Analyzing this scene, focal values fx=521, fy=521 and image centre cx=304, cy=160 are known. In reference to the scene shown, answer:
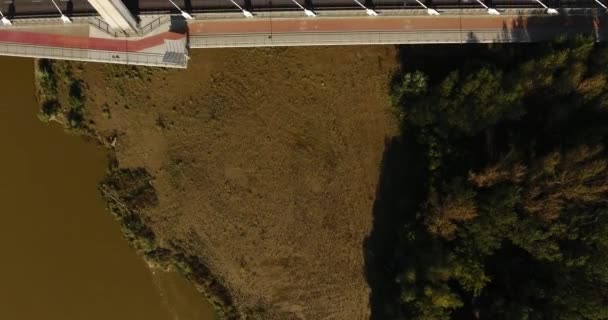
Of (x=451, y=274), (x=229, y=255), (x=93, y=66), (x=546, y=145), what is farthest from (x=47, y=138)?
(x=546, y=145)

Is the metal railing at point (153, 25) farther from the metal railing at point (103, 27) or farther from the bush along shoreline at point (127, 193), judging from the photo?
the bush along shoreline at point (127, 193)

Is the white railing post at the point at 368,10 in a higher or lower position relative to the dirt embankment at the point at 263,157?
higher

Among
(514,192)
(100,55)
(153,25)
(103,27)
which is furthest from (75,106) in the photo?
(514,192)

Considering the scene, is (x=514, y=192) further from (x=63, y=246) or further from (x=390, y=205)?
(x=63, y=246)

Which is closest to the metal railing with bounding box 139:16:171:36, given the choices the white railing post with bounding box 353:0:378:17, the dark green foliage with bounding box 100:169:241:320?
the dark green foliage with bounding box 100:169:241:320

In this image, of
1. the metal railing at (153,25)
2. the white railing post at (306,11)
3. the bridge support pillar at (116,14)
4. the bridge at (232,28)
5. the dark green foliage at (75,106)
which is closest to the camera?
the bridge support pillar at (116,14)

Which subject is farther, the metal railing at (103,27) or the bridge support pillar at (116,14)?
the metal railing at (103,27)

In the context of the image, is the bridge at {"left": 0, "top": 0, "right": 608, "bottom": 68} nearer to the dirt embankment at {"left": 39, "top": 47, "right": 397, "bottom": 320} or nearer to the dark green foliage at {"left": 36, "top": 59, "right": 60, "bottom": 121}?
the dark green foliage at {"left": 36, "top": 59, "right": 60, "bottom": 121}

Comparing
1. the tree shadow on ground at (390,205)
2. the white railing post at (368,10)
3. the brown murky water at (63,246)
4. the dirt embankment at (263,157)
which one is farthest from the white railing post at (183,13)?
the tree shadow on ground at (390,205)
